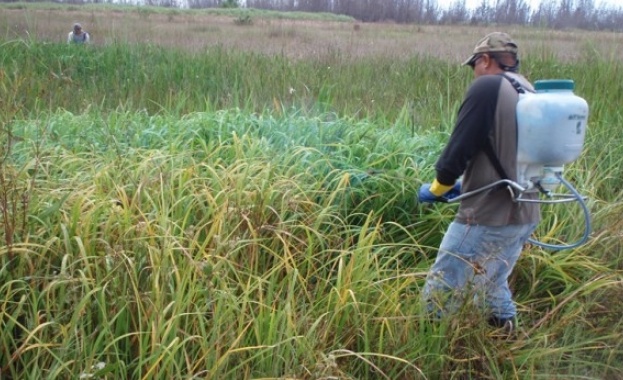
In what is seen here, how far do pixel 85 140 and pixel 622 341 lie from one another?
3.78 meters

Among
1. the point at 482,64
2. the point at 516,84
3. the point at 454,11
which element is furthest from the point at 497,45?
the point at 454,11

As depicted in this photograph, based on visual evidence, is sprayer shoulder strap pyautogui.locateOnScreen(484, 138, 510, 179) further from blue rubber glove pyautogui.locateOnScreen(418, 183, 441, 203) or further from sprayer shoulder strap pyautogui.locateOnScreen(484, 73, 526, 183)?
blue rubber glove pyautogui.locateOnScreen(418, 183, 441, 203)

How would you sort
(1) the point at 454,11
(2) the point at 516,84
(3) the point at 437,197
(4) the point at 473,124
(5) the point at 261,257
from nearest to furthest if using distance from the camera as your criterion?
(4) the point at 473,124 → (2) the point at 516,84 → (3) the point at 437,197 → (5) the point at 261,257 → (1) the point at 454,11

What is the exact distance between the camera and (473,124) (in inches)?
126

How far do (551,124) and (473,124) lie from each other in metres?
0.35

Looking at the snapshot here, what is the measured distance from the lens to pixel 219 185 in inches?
157

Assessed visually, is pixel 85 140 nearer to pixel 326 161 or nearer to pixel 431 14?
pixel 326 161

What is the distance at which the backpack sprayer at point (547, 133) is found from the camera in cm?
305

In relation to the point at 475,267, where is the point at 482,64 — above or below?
above

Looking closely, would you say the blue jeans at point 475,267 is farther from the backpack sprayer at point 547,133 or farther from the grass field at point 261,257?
the backpack sprayer at point 547,133

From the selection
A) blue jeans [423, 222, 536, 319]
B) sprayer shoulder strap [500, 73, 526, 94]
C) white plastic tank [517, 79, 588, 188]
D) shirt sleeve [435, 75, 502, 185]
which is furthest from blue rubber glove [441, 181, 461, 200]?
sprayer shoulder strap [500, 73, 526, 94]

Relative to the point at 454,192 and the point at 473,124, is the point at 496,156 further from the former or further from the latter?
the point at 454,192

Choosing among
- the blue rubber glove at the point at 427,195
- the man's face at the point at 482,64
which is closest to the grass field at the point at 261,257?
the blue rubber glove at the point at 427,195

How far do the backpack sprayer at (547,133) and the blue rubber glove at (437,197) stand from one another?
13.1 inches
